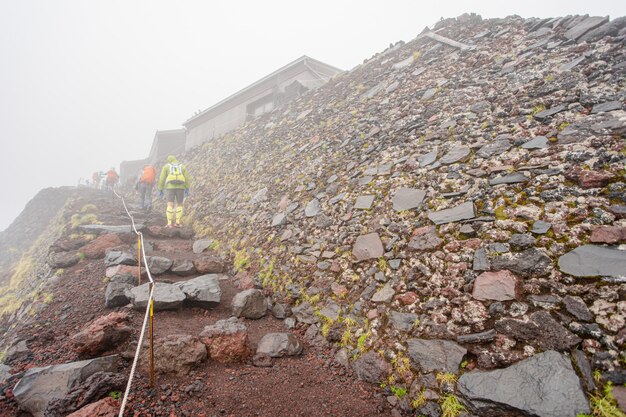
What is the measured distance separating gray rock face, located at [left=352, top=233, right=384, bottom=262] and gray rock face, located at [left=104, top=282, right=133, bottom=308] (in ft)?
16.2

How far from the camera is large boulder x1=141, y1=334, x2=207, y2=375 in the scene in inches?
160

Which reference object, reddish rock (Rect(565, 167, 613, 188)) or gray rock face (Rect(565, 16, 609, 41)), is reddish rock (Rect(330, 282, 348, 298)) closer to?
reddish rock (Rect(565, 167, 613, 188))

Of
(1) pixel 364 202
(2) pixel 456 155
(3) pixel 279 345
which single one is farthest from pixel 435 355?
(2) pixel 456 155

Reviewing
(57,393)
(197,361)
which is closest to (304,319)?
(197,361)

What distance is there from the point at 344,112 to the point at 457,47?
5.01 metres

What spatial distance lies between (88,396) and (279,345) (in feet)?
8.58

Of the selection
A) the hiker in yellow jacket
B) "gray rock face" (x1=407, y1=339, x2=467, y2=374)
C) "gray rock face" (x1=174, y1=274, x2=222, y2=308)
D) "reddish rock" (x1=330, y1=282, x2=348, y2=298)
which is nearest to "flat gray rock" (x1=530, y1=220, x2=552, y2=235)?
"gray rock face" (x1=407, y1=339, x2=467, y2=374)

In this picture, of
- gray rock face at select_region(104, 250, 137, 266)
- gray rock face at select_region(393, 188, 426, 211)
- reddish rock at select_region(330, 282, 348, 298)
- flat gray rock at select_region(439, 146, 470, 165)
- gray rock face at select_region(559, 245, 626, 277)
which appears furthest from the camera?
gray rock face at select_region(104, 250, 137, 266)

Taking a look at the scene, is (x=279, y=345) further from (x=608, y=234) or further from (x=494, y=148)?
(x=494, y=148)

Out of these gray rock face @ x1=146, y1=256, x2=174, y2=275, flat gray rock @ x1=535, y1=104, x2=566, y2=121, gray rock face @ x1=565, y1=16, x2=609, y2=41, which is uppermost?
gray rock face @ x1=565, y1=16, x2=609, y2=41

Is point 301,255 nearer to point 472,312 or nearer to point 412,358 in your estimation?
point 412,358

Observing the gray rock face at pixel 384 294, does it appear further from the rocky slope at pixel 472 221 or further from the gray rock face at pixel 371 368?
the gray rock face at pixel 371 368

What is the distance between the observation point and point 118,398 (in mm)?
3436

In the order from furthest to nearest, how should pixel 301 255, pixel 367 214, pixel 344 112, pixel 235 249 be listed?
pixel 344 112
pixel 235 249
pixel 301 255
pixel 367 214
